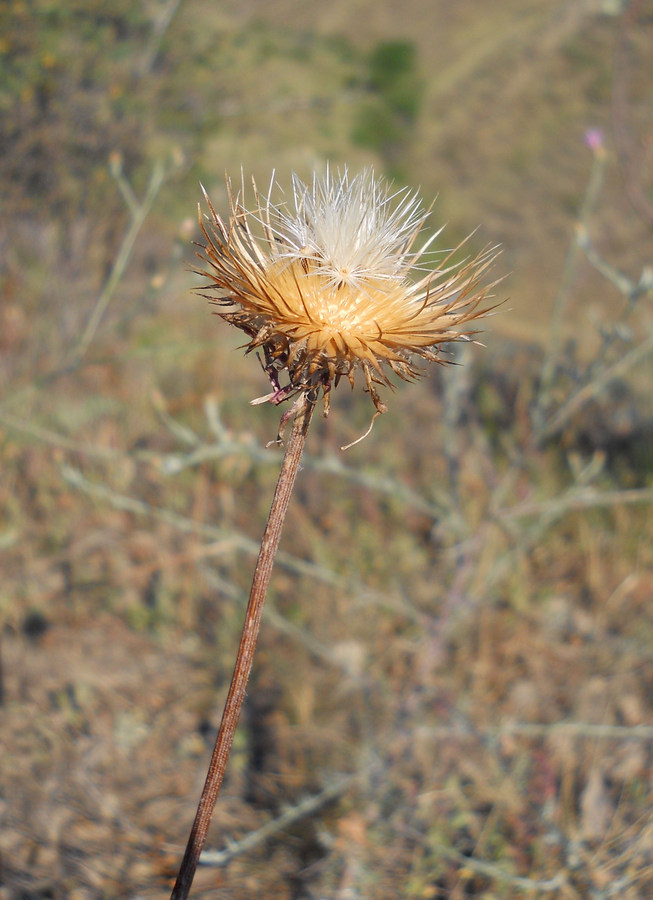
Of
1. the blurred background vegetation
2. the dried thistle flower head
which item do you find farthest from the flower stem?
the blurred background vegetation

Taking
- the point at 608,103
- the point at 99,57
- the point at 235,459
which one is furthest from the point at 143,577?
the point at 608,103

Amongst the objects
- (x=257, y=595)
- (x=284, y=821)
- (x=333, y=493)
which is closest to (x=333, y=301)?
(x=257, y=595)

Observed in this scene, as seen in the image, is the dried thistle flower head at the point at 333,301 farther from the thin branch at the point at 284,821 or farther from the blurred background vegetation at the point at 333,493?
the thin branch at the point at 284,821

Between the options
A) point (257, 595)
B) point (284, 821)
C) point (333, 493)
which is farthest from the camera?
point (333, 493)

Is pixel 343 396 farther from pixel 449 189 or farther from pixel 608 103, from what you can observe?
pixel 608 103

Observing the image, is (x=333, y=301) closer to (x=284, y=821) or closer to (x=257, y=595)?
(x=257, y=595)

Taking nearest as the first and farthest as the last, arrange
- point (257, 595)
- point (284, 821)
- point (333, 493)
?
point (257, 595)
point (284, 821)
point (333, 493)

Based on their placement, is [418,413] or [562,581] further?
[418,413]

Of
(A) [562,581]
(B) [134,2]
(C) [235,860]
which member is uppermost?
(B) [134,2]

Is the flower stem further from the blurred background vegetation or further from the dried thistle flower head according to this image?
the blurred background vegetation
